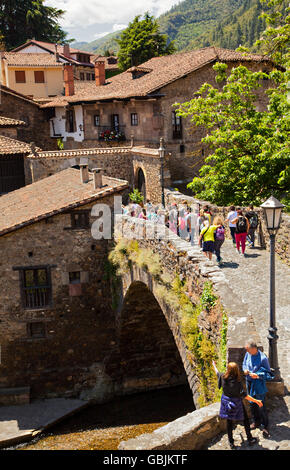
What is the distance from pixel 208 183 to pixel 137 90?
12375 mm

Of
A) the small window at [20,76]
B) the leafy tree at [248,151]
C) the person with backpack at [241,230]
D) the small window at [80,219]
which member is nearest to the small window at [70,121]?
the small window at [20,76]

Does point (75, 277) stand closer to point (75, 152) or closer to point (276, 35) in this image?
point (75, 152)

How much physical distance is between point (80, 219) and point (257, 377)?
1347cm

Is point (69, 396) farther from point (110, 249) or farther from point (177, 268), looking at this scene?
point (177, 268)

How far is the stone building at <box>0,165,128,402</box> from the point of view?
66.6 ft

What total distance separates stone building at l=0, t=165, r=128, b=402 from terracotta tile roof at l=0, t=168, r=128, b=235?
0.16ft

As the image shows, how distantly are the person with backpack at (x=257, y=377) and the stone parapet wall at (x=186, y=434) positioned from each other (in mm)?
623

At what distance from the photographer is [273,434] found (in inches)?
308

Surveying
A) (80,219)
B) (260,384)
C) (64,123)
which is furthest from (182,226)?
(64,123)

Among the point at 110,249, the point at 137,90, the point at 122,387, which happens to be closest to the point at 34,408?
the point at 122,387

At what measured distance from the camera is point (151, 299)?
1973 centimetres

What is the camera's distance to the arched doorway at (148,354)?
2133 cm

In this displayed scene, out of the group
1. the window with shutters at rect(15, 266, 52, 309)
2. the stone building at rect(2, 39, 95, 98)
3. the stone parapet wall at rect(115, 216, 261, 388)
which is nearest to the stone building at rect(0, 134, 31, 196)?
the window with shutters at rect(15, 266, 52, 309)

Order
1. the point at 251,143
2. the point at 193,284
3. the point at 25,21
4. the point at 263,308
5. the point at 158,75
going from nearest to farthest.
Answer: the point at 193,284 < the point at 263,308 < the point at 251,143 < the point at 158,75 < the point at 25,21
